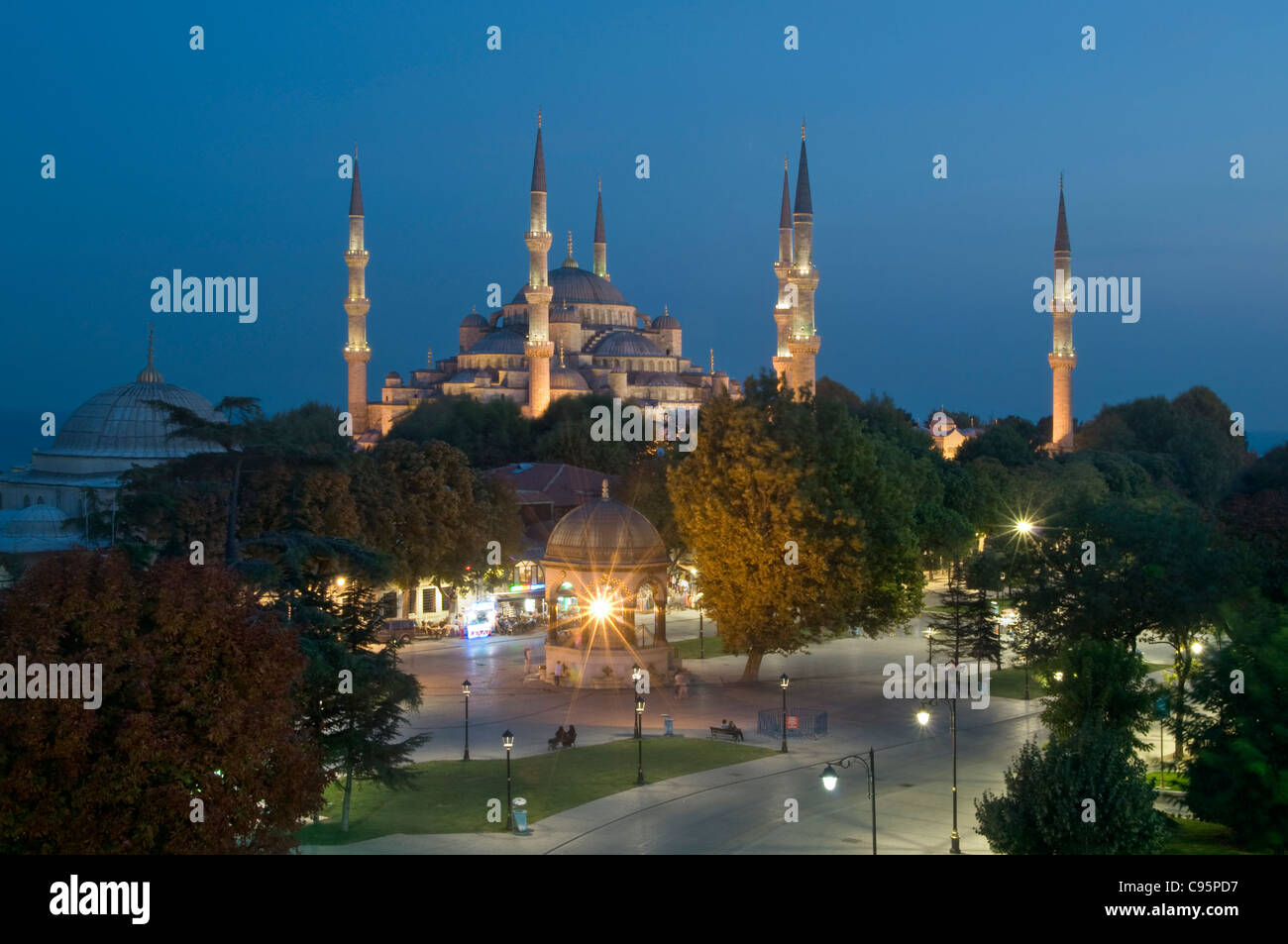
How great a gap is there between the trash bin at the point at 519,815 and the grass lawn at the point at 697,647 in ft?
58.5

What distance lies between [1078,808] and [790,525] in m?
16.5

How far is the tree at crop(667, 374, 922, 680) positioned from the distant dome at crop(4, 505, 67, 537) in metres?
21.2

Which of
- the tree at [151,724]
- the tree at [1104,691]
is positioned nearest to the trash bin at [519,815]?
the tree at [151,724]

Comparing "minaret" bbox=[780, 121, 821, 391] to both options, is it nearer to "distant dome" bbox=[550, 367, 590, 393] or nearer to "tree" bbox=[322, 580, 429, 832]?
"distant dome" bbox=[550, 367, 590, 393]

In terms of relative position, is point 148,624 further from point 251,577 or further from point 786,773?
point 786,773

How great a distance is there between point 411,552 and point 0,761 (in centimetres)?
2775

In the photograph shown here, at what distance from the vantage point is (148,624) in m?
14.2

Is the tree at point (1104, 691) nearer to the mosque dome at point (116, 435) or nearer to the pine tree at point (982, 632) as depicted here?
the pine tree at point (982, 632)

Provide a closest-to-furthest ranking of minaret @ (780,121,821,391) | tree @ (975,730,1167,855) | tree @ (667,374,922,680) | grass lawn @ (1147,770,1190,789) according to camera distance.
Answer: tree @ (975,730,1167,855) → grass lawn @ (1147,770,1190,789) → tree @ (667,374,922,680) → minaret @ (780,121,821,391)

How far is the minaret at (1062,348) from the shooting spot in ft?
241

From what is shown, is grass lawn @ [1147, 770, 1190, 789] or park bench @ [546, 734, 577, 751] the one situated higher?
park bench @ [546, 734, 577, 751]

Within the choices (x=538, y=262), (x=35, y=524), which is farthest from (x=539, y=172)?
(x=35, y=524)

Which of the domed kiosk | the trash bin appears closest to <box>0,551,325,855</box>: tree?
the trash bin

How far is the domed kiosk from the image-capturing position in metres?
33.6
